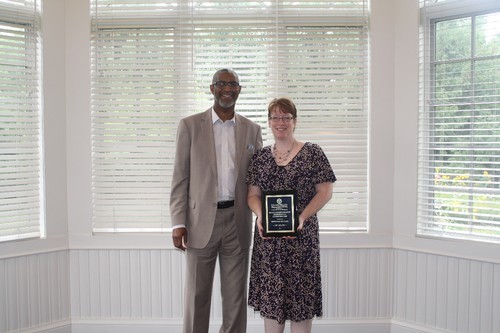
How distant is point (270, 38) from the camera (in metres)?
3.37

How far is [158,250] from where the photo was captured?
3.42 metres

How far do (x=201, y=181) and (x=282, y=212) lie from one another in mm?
511

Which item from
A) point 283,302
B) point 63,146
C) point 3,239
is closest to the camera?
point 283,302

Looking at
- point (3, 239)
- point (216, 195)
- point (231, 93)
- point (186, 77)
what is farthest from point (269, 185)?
point (3, 239)

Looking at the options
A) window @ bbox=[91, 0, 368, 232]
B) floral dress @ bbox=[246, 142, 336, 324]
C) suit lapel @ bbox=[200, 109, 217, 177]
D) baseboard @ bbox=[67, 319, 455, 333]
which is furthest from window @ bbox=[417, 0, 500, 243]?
suit lapel @ bbox=[200, 109, 217, 177]

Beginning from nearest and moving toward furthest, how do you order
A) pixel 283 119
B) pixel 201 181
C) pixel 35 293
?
1. pixel 283 119
2. pixel 201 181
3. pixel 35 293

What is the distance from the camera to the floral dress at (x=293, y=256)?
254 cm

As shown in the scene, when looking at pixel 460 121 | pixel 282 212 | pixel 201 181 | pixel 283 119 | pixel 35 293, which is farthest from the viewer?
pixel 35 293

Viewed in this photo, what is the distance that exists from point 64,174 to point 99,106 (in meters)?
0.54

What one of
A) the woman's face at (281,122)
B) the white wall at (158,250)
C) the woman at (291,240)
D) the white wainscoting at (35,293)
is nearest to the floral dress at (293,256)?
the woman at (291,240)

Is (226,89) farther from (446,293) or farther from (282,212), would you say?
(446,293)

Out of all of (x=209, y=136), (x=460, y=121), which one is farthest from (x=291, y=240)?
(x=460, y=121)

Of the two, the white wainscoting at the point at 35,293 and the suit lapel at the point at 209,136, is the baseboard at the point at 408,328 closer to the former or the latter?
the suit lapel at the point at 209,136

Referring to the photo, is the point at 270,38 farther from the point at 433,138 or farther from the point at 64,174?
the point at 64,174
